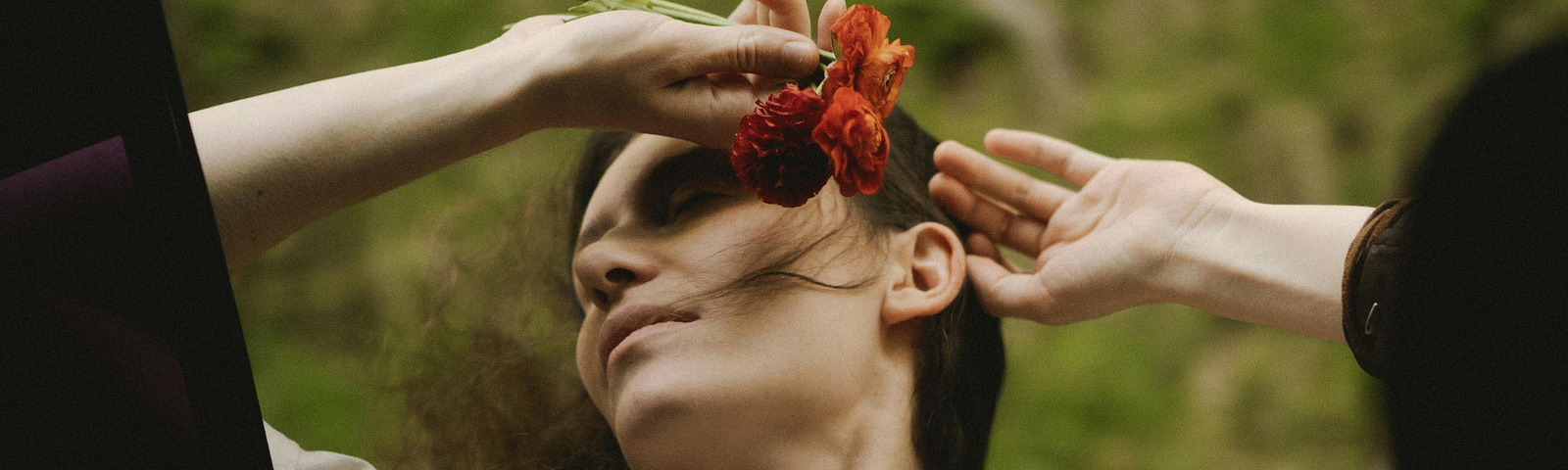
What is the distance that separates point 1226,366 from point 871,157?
2.70 feet

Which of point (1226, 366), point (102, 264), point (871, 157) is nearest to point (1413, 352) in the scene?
point (871, 157)

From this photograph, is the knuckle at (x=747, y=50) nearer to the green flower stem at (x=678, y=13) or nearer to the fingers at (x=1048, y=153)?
the green flower stem at (x=678, y=13)

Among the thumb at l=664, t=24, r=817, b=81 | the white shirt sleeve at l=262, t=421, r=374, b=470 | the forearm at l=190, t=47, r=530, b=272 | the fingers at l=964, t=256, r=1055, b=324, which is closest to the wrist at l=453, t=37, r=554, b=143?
the forearm at l=190, t=47, r=530, b=272

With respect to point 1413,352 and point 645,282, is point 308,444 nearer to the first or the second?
point 645,282

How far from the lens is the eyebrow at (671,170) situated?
837 millimetres

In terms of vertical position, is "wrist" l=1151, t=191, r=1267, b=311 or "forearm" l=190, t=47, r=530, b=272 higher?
"forearm" l=190, t=47, r=530, b=272

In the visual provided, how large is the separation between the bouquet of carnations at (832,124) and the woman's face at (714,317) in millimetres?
135

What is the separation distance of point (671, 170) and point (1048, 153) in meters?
0.45

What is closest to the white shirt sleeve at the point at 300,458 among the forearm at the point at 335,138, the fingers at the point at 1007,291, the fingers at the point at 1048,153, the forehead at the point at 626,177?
the forearm at the point at 335,138

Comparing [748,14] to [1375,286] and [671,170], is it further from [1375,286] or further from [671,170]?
[1375,286]

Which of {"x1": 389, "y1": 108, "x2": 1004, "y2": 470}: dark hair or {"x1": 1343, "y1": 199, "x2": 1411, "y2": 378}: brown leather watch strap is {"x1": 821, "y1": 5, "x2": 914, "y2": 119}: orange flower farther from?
{"x1": 1343, "y1": 199, "x2": 1411, "y2": 378}: brown leather watch strap

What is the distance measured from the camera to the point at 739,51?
708 millimetres

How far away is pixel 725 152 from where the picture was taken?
834 millimetres

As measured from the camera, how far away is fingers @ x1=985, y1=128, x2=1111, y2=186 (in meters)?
1.01
